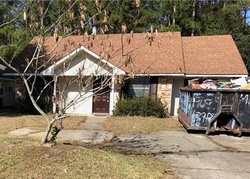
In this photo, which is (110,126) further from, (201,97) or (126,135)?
(201,97)

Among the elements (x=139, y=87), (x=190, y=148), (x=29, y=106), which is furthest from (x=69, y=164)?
(x=29, y=106)

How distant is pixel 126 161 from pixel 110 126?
23.1 ft

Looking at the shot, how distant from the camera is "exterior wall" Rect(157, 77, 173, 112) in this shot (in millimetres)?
18562

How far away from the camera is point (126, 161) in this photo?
6.78 metres

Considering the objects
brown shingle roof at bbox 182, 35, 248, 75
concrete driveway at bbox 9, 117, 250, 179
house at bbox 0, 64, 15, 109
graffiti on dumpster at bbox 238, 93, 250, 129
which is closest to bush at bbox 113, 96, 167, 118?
brown shingle roof at bbox 182, 35, 248, 75

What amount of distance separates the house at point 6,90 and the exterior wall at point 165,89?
1398 cm

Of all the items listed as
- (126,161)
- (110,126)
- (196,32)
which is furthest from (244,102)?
(196,32)

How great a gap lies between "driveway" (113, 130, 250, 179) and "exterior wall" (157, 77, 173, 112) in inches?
230

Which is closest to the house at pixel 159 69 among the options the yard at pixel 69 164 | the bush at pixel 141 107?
the bush at pixel 141 107

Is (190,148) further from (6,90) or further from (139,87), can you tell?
(6,90)

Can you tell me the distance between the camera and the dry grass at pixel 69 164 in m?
5.77

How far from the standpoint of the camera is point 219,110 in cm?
1170

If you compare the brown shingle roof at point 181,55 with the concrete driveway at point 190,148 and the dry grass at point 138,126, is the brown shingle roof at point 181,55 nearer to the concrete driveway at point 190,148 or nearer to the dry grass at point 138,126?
the dry grass at point 138,126

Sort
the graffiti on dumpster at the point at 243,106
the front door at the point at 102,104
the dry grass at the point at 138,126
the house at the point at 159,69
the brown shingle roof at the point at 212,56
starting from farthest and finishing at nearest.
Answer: the front door at the point at 102,104 → the brown shingle roof at the point at 212,56 → the house at the point at 159,69 → the dry grass at the point at 138,126 → the graffiti on dumpster at the point at 243,106
